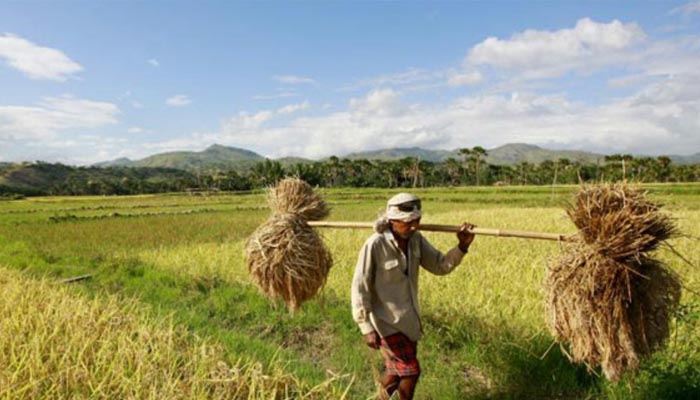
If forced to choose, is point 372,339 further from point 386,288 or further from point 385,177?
point 385,177

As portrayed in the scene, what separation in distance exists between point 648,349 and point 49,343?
4414 millimetres

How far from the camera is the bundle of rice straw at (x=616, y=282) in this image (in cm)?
278

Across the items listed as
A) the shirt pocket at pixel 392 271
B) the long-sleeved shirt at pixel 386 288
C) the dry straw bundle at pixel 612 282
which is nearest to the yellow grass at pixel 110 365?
the long-sleeved shirt at pixel 386 288

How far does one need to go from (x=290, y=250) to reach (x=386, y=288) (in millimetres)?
1080

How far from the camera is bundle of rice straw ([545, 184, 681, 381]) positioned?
109 inches

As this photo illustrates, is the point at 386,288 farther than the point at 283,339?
No

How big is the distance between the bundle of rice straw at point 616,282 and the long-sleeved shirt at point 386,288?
854mm

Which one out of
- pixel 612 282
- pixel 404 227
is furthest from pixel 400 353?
pixel 612 282

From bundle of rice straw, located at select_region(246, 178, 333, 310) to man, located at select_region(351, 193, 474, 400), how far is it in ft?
2.89

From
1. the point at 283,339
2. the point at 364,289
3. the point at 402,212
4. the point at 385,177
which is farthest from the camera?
the point at 385,177

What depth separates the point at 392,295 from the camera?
11.7ft

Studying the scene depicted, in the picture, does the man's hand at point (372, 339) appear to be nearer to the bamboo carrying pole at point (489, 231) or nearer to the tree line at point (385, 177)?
the bamboo carrying pole at point (489, 231)

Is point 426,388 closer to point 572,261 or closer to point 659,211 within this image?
point 572,261

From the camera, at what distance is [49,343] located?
407 cm
